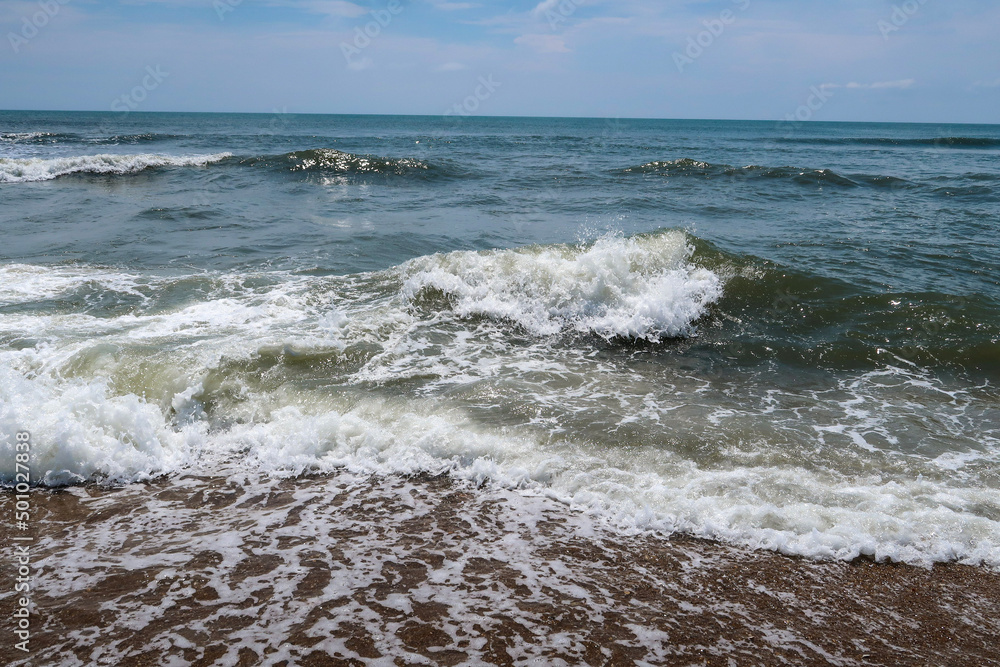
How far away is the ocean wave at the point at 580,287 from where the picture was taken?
824 centimetres

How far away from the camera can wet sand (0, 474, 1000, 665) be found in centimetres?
319

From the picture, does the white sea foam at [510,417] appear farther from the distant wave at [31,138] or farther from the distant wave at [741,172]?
the distant wave at [31,138]

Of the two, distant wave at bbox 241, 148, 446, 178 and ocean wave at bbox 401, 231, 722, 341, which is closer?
ocean wave at bbox 401, 231, 722, 341

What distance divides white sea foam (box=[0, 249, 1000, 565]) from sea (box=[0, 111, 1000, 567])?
0.03 meters

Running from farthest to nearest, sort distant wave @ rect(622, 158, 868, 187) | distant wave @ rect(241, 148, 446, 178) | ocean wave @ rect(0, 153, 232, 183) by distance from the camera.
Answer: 1. distant wave @ rect(241, 148, 446, 178)
2. ocean wave @ rect(0, 153, 232, 183)
3. distant wave @ rect(622, 158, 868, 187)

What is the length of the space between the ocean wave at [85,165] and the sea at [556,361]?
31.5 feet

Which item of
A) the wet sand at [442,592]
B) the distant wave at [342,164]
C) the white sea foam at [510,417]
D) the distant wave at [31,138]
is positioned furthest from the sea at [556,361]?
the distant wave at [31,138]

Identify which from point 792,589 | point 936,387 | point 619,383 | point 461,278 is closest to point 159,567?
point 792,589

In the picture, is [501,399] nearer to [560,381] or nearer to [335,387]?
[560,381]

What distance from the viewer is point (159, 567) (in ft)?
12.4

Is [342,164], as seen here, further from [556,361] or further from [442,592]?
[442,592]

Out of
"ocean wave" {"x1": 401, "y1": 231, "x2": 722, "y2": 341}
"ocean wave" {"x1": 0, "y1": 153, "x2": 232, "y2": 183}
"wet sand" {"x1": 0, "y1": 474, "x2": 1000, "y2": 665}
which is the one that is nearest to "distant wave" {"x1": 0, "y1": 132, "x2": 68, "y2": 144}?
"ocean wave" {"x1": 0, "y1": 153, "x2": 232, "y2": 183}

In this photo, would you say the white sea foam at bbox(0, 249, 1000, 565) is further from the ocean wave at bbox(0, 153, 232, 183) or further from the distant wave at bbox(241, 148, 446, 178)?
the ocean wave at bbox(0, 153, 232, 183)

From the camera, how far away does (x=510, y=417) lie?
5.73 meters
